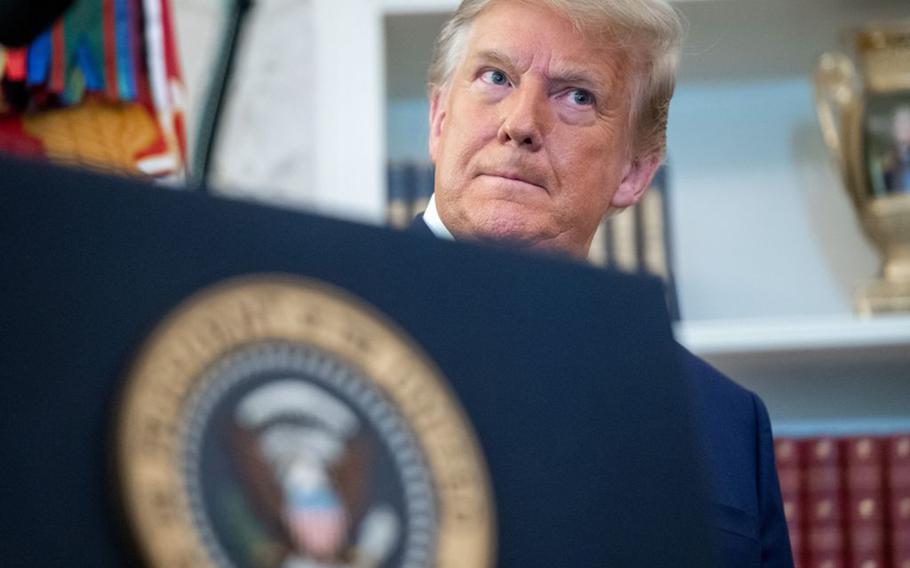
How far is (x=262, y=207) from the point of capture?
1.92 ft

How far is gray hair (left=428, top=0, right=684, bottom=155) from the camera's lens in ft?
4.63

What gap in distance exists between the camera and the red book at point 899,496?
2.16m

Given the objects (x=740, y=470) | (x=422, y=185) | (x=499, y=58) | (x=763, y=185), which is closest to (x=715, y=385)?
(x=740, y=470)

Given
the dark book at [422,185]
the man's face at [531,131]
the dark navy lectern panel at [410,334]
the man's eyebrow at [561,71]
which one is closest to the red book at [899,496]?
the dark book at [422,185]

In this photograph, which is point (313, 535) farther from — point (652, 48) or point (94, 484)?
point (652, 48)

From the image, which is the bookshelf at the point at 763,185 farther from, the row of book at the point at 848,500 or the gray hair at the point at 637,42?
the gray hair at the point at 637,42

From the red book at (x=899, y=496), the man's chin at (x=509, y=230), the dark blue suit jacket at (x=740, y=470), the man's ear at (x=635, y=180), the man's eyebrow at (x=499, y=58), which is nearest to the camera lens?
the dark blue suit jacket at (x=740, y=470)

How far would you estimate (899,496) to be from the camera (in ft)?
7.14

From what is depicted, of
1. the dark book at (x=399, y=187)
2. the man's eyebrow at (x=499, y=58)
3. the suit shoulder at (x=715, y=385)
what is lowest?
the suit shoulder at (x=715, y=385)

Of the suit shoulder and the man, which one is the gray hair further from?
the suit shoulder

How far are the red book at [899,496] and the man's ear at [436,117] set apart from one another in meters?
0.99

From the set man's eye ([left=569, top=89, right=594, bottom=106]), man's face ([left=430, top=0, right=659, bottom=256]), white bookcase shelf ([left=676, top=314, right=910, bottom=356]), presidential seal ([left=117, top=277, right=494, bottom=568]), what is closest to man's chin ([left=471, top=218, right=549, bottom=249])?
man's face ([left=430, top=0, right=659, bottom=256])

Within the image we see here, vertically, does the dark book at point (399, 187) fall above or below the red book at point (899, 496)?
above

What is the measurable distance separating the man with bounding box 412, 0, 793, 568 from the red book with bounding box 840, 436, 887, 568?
82 cm
